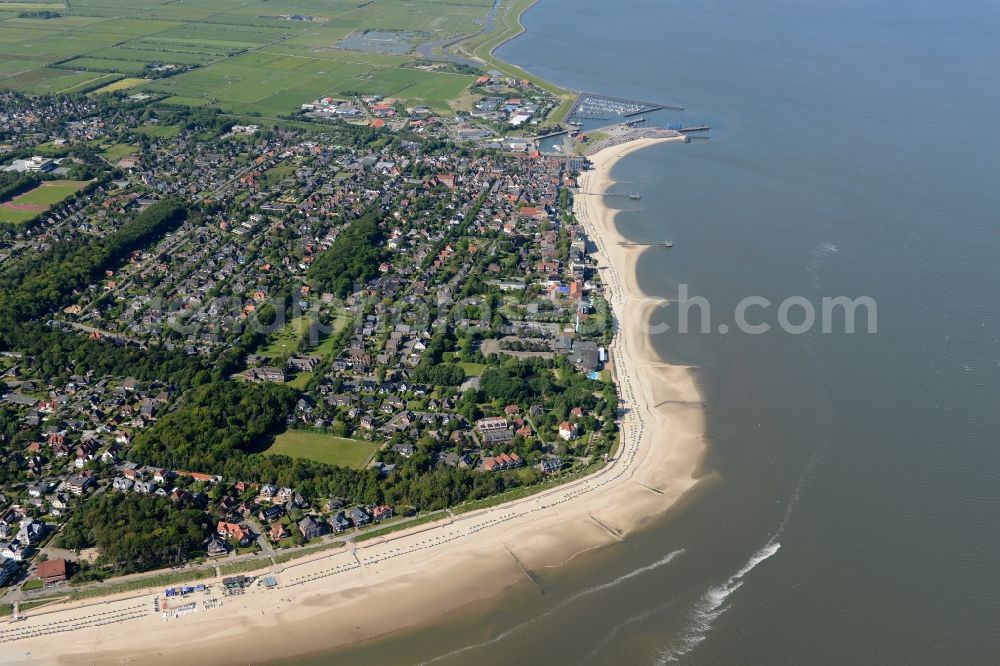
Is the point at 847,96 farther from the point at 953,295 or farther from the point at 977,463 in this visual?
the point at 977,463

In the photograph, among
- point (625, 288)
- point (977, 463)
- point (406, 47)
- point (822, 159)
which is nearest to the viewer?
point (977, 463)

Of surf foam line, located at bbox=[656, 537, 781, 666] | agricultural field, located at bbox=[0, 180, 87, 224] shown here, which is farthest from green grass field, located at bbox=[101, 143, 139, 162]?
surf foam line, located at bbox=[656, 537, 781, 666]

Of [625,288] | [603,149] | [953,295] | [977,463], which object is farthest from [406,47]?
[977,463]

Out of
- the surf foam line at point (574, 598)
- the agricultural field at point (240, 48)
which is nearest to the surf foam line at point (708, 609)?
the surf foam line at point (574, 598)

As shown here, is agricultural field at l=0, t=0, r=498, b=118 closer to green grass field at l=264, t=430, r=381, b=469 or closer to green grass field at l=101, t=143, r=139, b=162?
green grass field at l=101, t=143, r=139, b=162

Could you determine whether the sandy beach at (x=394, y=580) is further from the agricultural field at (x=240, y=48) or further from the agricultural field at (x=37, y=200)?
the agricultural field at (x=240, y=48)

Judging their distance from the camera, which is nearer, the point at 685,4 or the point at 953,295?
the point at 953,295

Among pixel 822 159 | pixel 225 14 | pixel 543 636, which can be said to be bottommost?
pixel 543 636
